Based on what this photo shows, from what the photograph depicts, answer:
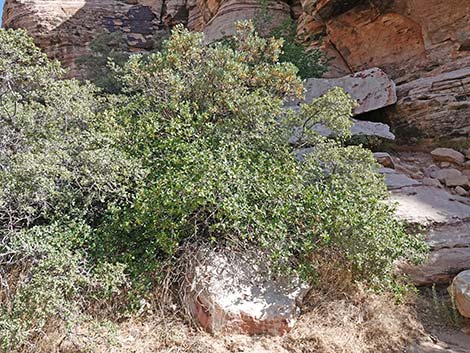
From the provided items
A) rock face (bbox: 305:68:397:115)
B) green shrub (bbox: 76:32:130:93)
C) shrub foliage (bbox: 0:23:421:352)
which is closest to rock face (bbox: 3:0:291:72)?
green shrub (bbox: 76:32:130:93)

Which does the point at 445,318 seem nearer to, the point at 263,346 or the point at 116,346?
the point at 263,346

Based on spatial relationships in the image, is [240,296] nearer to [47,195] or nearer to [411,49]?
[47,195]

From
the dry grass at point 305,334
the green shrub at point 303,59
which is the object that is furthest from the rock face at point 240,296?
the green shrub at point 303,59

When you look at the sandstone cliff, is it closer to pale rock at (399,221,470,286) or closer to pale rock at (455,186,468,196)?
pale rock at (455,186,468,196)

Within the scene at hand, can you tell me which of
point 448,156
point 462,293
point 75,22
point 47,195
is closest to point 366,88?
point 448,156

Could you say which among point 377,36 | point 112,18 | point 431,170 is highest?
point 112,18

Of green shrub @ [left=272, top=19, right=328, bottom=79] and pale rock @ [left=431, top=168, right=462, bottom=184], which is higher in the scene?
green shrub @ [left=272, top=19, right=328, bottom=79]

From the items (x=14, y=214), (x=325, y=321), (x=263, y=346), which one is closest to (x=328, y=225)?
(x=325, y=321)

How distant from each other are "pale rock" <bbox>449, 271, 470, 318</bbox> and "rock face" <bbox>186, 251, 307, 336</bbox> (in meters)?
1.20

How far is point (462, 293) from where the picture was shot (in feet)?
8.52

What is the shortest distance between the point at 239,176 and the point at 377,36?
6.18m

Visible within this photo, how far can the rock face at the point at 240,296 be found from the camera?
2408 millimetres

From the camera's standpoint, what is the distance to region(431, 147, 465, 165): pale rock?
16.8ft

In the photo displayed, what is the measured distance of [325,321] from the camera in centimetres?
255
